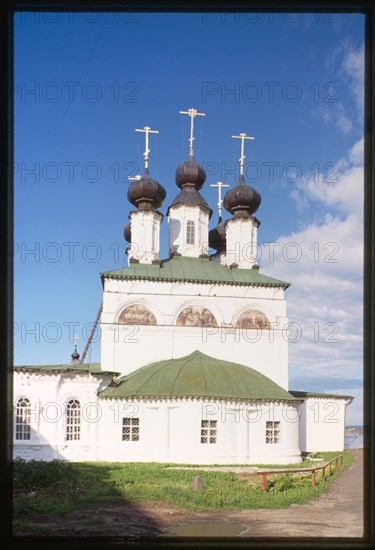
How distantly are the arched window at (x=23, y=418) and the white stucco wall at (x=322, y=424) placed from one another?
1334 centimetres

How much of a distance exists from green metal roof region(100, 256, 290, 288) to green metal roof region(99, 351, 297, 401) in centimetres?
480

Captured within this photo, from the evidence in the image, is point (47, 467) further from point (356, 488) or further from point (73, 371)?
point (356, 488)

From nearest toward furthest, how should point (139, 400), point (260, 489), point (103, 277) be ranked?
1. point (260, 489)
2. point (139, 400)
3. point (103, 277)

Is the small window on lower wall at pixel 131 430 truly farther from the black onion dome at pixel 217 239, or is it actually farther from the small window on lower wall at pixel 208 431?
the black onion dome at pixel 217 239

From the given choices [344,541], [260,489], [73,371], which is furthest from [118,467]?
[344,541]

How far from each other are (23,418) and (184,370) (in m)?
6.63

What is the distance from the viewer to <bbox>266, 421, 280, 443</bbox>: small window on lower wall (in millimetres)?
21422

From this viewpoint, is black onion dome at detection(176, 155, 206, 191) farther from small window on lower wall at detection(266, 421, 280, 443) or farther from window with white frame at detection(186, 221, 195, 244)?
small window on lower wall at detection(266, 421, 280, 443)

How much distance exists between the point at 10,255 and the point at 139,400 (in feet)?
61.8

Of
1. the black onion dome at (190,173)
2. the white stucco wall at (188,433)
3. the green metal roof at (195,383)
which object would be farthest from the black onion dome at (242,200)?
the white stucco wall at (188,433)

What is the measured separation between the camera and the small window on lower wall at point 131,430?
20.9 meters

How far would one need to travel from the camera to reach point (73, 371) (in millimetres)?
21625

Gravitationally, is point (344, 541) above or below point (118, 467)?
above

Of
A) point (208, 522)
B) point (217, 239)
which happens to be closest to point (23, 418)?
point (208, 522)
